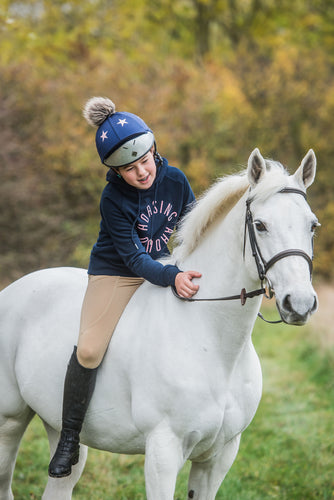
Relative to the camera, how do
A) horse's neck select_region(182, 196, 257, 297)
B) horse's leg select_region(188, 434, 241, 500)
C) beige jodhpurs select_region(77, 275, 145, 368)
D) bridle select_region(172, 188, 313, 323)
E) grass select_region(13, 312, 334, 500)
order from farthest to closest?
grass select_region(13, 312, 334, 500) < horse's leg select_region(188, 434, 241, 500) < beige jodhpurs select_region(77, 275, 145, 368) < horse's neck select_region(182, 196, 257, 297) < bridle select_region(172, 188, 313, 323)

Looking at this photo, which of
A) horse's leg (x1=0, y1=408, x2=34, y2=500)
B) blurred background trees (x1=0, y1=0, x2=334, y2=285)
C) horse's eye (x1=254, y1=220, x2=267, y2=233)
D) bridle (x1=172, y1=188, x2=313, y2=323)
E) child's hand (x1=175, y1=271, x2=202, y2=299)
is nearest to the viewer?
bridle (x1=172, y1=188, x2=313, y2=323)

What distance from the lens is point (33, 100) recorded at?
42.5ft

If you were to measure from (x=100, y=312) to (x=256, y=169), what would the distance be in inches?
47.7

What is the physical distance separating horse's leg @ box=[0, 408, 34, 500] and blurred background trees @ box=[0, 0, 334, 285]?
7882 millimetres

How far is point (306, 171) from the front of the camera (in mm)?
2775

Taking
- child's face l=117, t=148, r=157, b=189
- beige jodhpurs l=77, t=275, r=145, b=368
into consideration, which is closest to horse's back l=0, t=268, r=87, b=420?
beige jodhpurs l=77, t=275, r=145, b=368

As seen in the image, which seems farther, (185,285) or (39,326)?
(39,326)

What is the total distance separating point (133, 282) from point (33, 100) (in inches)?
426

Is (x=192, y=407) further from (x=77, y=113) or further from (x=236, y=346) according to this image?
(x=77, y=113)

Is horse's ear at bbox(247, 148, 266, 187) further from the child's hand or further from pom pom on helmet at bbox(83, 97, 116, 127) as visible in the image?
pom pom on helmet at bbox(83, 97, 116, 127)

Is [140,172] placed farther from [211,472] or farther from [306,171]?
[211,472]

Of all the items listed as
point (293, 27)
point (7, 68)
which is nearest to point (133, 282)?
point (7, 68)

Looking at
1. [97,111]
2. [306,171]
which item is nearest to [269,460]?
[306,171]

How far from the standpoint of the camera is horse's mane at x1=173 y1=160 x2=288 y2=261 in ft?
9.60
